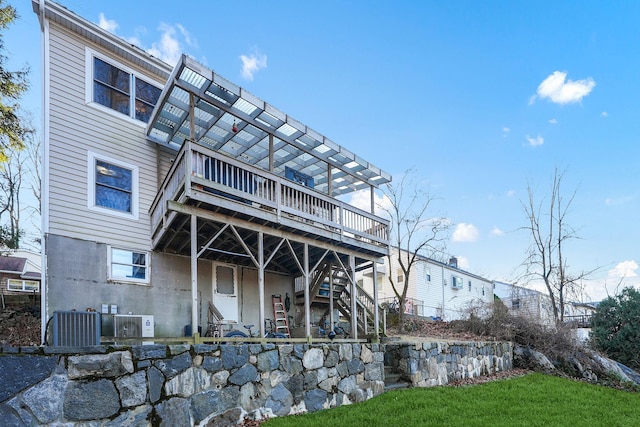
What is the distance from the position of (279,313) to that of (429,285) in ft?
53.9

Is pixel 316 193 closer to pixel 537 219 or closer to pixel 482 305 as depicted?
pixel 482 305

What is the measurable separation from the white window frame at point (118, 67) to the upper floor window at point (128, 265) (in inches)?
124

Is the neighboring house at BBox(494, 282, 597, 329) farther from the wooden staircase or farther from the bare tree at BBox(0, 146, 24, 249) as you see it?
the bare tree at BBox(0, 146, 24, 249)

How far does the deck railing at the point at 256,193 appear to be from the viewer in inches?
299

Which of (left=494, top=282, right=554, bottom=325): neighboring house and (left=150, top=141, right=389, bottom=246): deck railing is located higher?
(left=150, top=141, right=389, bottom=246): deck railing

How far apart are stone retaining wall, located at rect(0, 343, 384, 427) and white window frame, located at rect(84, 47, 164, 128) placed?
21.2ft

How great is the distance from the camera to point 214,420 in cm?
567

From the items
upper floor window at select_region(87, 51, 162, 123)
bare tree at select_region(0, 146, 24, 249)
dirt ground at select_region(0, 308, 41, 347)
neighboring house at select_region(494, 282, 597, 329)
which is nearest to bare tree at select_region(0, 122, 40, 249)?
bare tree at select_region(0, 146, 24, 249)

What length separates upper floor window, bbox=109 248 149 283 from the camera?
8.85 metres

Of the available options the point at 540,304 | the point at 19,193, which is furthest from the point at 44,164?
the point at 540,304

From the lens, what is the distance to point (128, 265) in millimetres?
9086

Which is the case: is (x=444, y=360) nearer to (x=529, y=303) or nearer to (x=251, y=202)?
(x=251, y=202)

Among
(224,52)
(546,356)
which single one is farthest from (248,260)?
(546,356)

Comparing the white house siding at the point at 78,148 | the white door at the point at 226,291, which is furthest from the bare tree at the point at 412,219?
the white house siding at the point at 78,148
